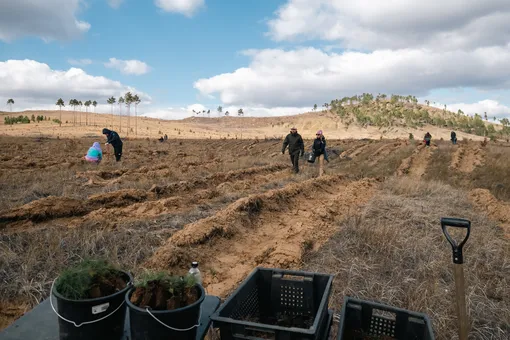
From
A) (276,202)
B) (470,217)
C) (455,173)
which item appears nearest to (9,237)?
(276,202)

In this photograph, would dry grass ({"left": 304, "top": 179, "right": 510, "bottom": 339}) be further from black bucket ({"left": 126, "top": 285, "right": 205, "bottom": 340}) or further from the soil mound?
the soil mound

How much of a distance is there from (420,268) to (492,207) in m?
5.60

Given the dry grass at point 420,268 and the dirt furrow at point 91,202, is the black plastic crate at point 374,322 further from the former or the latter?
the dirt furrow at point 91,202

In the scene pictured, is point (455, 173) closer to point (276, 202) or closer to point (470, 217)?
point (470, 217)

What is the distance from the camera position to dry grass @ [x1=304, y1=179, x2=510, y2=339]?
150 inches

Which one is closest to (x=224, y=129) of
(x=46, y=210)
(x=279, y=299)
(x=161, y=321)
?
(x=46, y=210)

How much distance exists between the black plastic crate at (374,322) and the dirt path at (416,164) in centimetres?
1286

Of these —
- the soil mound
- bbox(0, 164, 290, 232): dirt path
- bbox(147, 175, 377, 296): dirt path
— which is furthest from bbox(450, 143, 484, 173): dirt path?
the soil mound

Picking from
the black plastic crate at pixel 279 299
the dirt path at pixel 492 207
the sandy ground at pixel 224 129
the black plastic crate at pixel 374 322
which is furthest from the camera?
the sandy ground at pixel 224 129

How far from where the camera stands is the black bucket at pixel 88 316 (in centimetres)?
244

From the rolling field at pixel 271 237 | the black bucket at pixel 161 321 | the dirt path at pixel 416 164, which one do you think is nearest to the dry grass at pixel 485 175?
the rolling field at pixel 271 237

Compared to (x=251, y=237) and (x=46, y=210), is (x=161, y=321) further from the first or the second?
(x=46, y=210)

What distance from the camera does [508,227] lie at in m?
7.41

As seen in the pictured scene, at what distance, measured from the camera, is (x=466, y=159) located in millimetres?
18234
